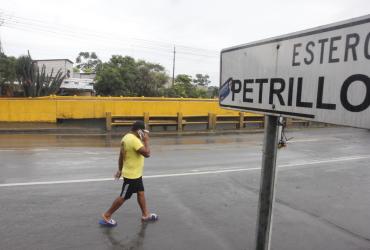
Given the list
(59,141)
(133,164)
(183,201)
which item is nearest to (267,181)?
(133,164)

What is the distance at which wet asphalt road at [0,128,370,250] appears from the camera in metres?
4.96

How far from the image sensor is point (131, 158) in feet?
18.0

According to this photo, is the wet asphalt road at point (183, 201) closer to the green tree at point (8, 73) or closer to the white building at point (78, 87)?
the green tree at point (8, 73)

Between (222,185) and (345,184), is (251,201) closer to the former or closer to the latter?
(222,185)

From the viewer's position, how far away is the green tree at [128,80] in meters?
38.5

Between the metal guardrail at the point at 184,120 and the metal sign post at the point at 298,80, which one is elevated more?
the metal sign post at the point at 298,80

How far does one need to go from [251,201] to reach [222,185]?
1194 millimetres

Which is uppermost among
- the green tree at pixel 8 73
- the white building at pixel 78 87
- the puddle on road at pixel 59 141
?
the green tree at pixel 8 73

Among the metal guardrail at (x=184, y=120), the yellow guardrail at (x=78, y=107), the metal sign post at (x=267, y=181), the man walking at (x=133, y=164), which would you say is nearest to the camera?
the metal sign post at (x=267, y=181)

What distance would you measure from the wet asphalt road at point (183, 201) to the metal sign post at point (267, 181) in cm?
233

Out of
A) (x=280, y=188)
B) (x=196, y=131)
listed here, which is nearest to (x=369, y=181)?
(x=280, y=188)

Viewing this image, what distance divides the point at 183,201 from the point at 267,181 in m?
4.32

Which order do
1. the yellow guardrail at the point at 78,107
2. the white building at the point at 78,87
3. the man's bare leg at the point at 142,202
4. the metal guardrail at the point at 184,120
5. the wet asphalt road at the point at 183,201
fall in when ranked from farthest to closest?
the white building at the point at 78,87
the metal guardrail at the point at 184,120
the yellow guardrail at the point at 78,107
the man's bare leg at the point at 142,202
the wet asphalt road at the point at 183,201

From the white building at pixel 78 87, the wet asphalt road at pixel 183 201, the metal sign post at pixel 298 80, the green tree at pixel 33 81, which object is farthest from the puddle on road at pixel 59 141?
the white building at pixel 78 87
